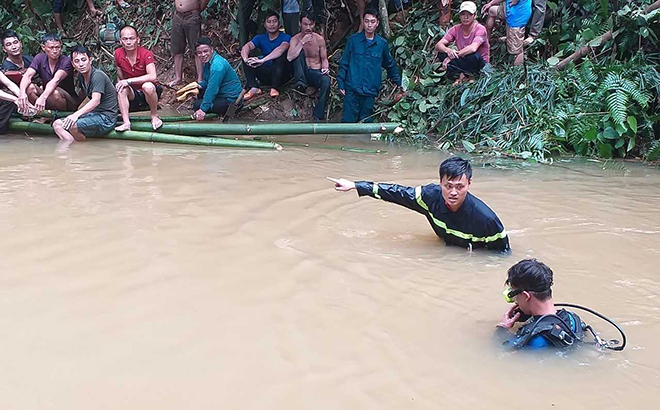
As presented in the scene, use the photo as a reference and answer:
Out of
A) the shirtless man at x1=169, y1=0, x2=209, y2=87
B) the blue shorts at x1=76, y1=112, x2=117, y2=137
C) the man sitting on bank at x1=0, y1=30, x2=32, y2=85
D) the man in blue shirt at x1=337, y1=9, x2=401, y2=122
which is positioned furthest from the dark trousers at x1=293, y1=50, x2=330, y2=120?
the man sitting on bank at x1=0, y1=30, x2=32, y2=85

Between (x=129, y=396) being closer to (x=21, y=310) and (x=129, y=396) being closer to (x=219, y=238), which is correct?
(x=21, y=310)

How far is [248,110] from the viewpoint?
9.82m

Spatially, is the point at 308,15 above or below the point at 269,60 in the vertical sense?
above

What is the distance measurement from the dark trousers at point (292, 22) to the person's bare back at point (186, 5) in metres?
1.31

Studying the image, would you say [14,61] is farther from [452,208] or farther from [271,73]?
[452,208]

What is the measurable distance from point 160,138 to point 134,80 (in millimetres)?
873

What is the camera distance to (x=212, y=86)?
844 cm

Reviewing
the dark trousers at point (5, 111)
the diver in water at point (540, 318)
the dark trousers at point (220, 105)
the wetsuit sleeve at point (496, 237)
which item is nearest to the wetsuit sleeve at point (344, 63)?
the dark trousers at point (220, 105)

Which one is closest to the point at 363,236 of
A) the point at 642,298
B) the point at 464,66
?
the point at 642,298

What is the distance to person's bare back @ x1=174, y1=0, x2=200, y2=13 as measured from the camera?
973 centimetres

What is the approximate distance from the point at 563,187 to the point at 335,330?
12.1 ft

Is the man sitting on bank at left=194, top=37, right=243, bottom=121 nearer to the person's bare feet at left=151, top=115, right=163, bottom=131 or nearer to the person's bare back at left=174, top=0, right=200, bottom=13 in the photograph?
the person's bare feet at left=151, top=115, right=163, bottom=131

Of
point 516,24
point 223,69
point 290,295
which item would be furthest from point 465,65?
point 290,295

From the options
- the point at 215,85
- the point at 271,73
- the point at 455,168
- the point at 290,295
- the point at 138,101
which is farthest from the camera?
the point at 271,73
